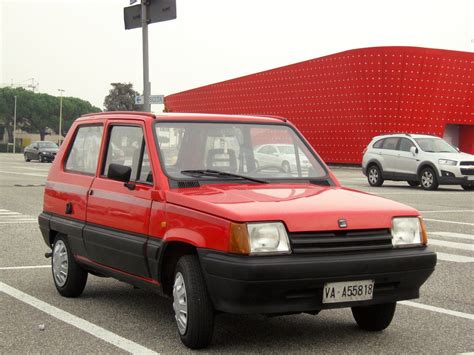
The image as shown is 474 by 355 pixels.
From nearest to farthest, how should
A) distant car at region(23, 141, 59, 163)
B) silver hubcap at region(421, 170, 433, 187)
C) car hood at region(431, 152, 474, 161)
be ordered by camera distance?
car hood at region(431, 152, 474, 161)
silver hubcap at region(421, 170, 433, 187)
distant car at region(23, 141, 59, 163)

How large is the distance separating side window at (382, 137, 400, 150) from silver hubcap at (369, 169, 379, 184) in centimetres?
88

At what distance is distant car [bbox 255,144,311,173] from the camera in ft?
19.6

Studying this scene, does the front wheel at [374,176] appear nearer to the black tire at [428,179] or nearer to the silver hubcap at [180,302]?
the black tire at [428,179]

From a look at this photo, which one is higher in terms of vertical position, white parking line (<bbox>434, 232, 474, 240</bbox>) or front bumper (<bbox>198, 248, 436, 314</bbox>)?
front bumper (<bbox>198, 248, 436, 314</bbox>)

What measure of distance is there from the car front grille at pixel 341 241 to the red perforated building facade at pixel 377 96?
140 ft

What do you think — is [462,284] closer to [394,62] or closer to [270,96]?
[394,62]

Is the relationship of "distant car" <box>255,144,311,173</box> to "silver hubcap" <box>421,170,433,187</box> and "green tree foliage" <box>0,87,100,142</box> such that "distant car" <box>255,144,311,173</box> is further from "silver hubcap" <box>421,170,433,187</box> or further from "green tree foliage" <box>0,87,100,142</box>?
"green tree foliage" <box>0,87,100,142</box>

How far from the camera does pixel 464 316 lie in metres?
6.10

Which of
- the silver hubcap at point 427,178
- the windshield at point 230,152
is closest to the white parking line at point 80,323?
the windshield at point 230,152

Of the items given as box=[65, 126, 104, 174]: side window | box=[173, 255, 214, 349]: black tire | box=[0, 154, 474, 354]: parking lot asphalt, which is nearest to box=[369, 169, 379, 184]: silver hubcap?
box=[0, 154, 474, 354]: parking lot asphalt

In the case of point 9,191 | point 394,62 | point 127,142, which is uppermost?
point 394,62

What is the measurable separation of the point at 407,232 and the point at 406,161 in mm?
19475

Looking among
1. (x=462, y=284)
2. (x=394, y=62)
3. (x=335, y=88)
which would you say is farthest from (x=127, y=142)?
(x=335, y=88)

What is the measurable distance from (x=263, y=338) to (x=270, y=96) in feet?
176
